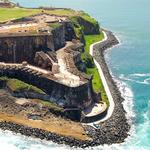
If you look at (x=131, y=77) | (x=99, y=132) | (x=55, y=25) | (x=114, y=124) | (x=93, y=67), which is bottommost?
(x=131, y=77)

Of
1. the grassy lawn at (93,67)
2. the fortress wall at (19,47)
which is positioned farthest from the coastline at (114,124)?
the fortress wall at (19,47)

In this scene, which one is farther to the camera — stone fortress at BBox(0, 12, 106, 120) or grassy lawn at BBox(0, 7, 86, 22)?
A: grassy lawn at BBox(0, 7, 86, 22)

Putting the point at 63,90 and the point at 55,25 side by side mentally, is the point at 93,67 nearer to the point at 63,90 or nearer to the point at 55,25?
the point at 55,25

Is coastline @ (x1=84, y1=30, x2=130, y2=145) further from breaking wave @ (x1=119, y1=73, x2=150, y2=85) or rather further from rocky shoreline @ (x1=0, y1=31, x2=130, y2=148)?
breaking wave @ (x1=119, y1=73, x2=150, y2=85)

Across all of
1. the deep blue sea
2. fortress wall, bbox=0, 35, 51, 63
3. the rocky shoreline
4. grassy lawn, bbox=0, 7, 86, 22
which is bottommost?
the deep blue sea

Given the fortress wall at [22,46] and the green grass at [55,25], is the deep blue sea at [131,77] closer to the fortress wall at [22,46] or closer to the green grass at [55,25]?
the green grass at [55,25]

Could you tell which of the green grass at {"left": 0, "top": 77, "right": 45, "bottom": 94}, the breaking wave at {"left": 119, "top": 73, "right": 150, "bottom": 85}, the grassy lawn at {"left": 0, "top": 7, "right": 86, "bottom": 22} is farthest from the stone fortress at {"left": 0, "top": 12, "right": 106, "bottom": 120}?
the breaking wave at {"left": 119, "top": 73, "right": 150, "bottom": 85}

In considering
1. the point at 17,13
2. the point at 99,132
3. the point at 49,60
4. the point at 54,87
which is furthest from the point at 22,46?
the point at 17,13
